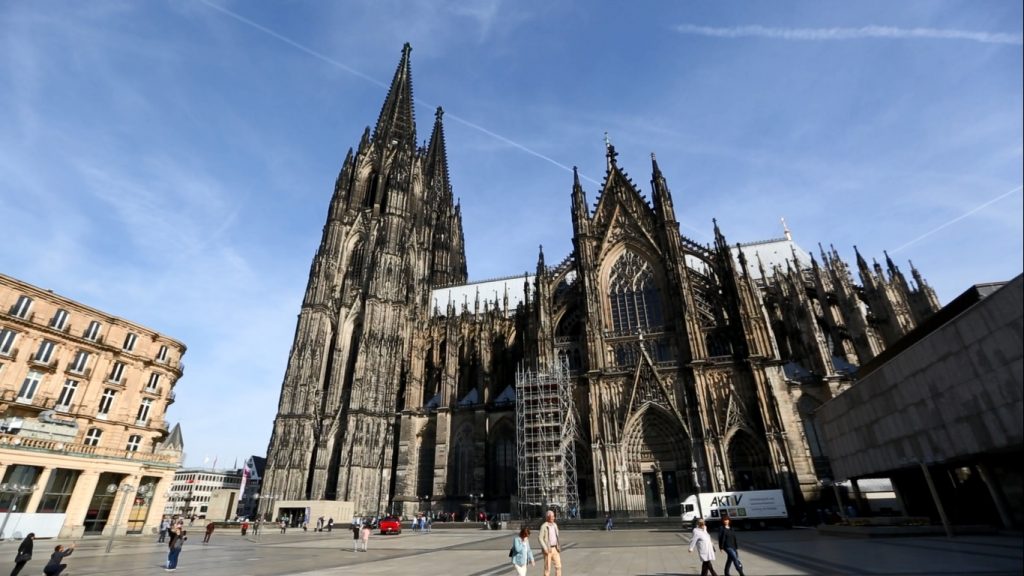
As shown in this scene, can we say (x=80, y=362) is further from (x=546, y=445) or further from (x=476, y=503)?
(x=546, y=445)

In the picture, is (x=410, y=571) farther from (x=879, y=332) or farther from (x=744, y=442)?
(x=879, y=332)

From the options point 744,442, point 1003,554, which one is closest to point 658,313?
point 744,442

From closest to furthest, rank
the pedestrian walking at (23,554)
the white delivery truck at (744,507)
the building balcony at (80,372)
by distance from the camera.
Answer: the pedestrian walking at (23,554), the white delivery truck at (744,507), the building balcony at (80,372)

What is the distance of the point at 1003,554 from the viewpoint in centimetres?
870

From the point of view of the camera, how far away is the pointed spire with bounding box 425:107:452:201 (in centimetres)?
6544

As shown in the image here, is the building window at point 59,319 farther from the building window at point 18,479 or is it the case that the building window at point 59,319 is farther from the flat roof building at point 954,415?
the flat roof building at point 954,415

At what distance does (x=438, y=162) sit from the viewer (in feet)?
226

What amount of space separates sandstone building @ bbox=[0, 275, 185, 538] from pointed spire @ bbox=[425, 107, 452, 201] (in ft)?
136

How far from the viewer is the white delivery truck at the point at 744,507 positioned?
72.4ft

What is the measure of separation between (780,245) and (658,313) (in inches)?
787

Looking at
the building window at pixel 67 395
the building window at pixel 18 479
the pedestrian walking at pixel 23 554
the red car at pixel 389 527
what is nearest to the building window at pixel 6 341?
the building window at pixel 67 395

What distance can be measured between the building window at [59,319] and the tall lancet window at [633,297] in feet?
106

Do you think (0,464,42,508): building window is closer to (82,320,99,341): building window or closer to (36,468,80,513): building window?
(36,468,80,513): building window

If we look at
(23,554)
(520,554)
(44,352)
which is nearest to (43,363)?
(44,352)
